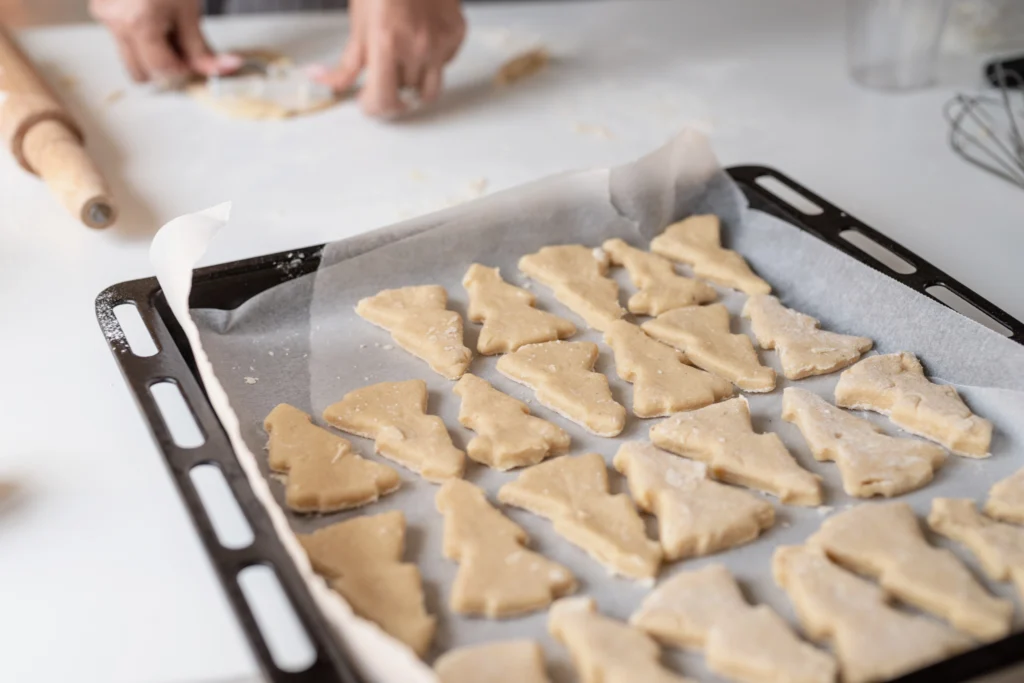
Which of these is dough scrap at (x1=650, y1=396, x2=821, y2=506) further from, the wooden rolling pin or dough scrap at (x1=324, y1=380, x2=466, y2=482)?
the wooden rolling pin

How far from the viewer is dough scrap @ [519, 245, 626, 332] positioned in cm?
125

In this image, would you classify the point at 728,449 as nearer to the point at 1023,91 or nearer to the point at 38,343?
the point at 38,343

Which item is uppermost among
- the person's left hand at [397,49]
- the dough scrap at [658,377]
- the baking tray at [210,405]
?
the person's left hand at [397,49]

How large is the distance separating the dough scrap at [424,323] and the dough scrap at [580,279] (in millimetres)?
137

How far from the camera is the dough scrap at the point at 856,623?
0.78 metres

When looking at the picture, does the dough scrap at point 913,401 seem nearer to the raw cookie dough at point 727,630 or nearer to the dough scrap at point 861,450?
the dough scrap at point 861,450

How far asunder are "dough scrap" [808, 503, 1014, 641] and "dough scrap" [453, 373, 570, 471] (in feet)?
0.89

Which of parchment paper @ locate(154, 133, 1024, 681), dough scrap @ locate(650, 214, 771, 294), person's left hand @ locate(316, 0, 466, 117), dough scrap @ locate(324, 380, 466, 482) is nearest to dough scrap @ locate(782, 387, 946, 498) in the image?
parchment paper @ locate(154, 133, 1024, 681)

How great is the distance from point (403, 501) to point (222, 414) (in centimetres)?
19

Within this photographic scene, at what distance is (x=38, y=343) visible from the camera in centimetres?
122

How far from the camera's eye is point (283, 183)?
1.58 meters

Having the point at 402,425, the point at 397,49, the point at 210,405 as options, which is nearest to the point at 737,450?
the point at 402,425

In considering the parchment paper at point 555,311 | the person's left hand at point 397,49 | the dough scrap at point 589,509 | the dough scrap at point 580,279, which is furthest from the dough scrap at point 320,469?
the person's left hand at point 397,49

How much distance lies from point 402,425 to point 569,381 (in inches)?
7.6
